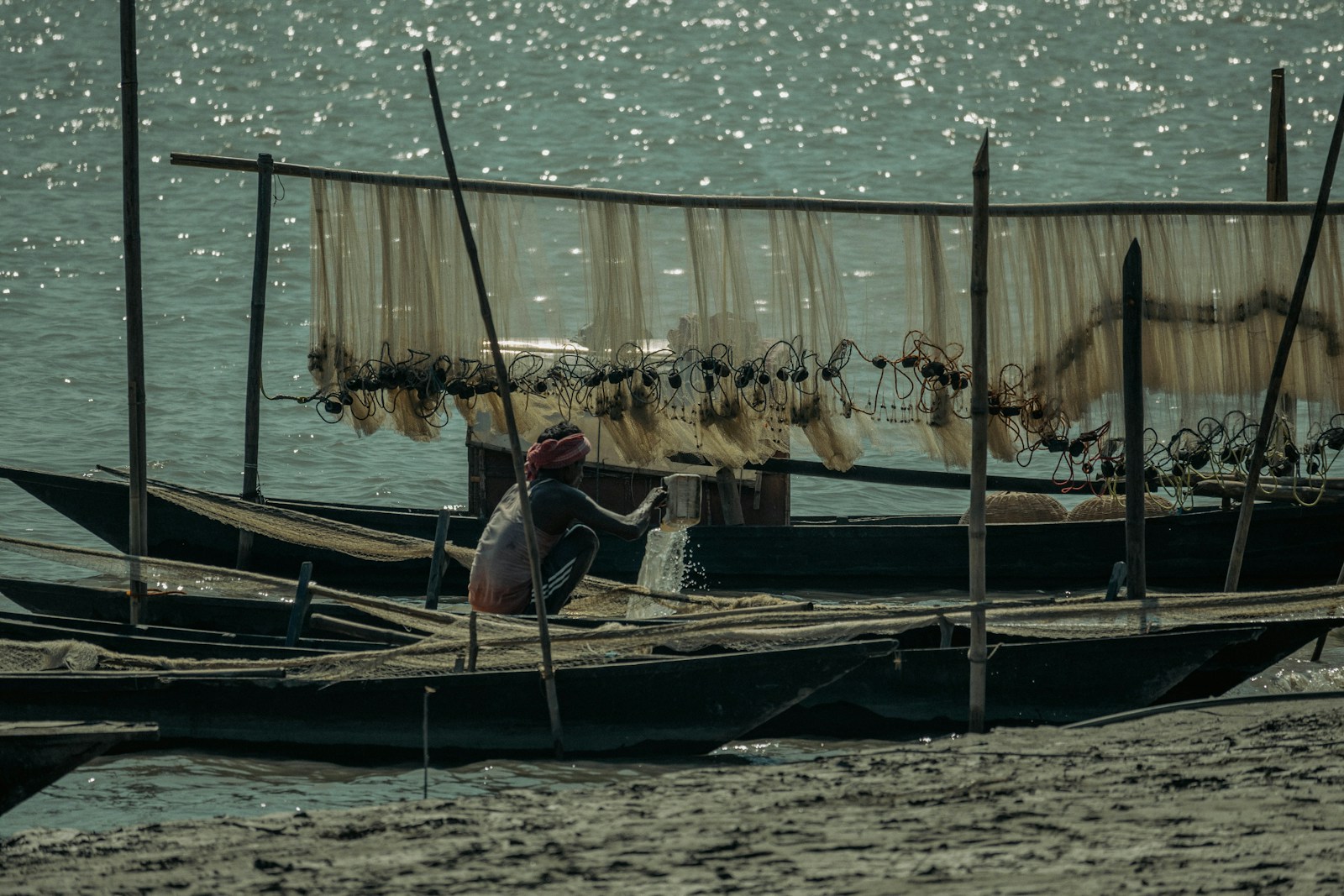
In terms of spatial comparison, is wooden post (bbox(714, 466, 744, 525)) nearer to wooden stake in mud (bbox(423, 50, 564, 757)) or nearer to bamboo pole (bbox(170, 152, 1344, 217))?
bamboo pole (bbox(170, 152, 1344, 217))

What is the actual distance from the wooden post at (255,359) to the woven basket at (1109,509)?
5.33 m

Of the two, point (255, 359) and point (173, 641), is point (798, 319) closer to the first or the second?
point (255, 359)

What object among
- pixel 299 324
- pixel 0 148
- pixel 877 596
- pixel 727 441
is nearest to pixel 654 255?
pixel 727 441

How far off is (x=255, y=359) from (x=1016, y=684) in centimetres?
553

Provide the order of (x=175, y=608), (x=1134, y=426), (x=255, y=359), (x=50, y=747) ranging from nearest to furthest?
(x=50, y=747), (x=1134, y=426), (x=175, y=608), (x=255, y=359)

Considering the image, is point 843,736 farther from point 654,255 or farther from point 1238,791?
point 654,255

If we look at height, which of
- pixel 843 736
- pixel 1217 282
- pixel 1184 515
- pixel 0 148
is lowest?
pixel 843 736

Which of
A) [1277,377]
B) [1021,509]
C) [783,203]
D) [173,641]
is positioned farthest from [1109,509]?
[173,641]

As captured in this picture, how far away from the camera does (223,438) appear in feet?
59.0

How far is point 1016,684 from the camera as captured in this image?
7547 mm

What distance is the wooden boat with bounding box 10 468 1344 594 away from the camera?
10.6 meters

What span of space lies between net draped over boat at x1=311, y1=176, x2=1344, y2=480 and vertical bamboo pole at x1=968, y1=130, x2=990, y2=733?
10.7 feet

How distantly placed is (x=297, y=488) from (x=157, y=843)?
37.4ft

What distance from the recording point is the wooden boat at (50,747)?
207 inches
